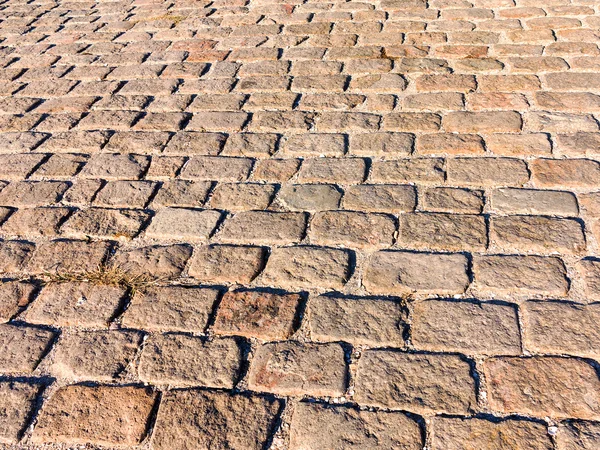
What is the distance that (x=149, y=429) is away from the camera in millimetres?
1930

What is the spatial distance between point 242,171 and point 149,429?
1543mm

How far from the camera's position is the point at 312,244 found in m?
2.61

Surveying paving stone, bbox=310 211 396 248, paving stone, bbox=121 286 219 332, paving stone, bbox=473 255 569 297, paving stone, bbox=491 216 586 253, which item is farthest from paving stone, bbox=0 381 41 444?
paving stone, bbox=491 216 586 253

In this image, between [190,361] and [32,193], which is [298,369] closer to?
[190,361]

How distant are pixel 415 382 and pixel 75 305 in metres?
1.39

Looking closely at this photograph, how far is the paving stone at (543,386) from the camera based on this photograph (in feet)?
6.04

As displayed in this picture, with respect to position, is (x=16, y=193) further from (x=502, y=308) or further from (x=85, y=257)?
(x=502, y=308)

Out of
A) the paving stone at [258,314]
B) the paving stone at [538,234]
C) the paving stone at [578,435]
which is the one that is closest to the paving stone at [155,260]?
the paving stone at [258,314]

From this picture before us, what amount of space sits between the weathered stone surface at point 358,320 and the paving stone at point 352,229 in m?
0.35

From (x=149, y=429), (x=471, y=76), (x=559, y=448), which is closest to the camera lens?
(x=559, y=448)

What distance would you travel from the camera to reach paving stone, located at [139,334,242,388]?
6.78 ft

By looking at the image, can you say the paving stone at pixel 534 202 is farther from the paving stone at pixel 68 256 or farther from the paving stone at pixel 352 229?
the paving stone at pixel 68 256

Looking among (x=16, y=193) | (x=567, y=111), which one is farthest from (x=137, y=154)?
(x=567, y=111)

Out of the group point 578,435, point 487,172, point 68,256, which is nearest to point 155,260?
point 68,256
